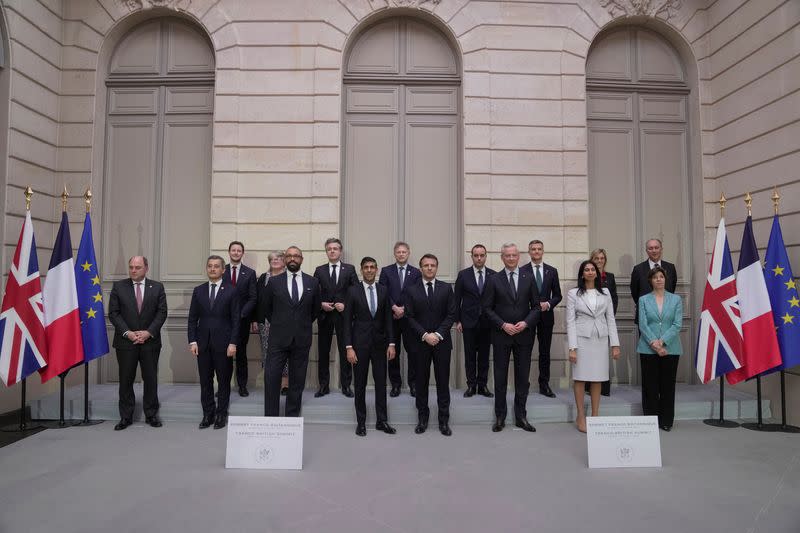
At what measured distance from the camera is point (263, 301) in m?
6.06

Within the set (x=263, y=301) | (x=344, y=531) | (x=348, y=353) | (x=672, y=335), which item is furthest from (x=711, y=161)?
(x=344, y=531)

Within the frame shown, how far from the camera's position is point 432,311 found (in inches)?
211

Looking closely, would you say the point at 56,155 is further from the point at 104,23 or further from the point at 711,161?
the point at 711,161

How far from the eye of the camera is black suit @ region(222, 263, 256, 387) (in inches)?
236

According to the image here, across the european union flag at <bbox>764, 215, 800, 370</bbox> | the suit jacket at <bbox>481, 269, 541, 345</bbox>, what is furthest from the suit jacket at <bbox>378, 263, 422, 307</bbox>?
the european union flag at <bbox>764, 215, 800, 370</bbox>

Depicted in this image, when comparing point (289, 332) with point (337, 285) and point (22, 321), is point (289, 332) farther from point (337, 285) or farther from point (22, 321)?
point (22, 321)

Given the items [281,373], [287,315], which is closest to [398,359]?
[281,373]

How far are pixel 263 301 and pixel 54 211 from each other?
3769 millimetres

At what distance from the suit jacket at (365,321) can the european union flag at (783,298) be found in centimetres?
452

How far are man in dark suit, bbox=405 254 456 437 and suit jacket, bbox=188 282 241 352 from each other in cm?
200

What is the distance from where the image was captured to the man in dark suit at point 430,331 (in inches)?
209

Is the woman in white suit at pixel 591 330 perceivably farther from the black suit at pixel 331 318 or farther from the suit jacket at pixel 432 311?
the black suit at pixel 331 318

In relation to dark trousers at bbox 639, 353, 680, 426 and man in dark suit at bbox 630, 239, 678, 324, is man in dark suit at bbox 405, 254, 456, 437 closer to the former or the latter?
dark trousers at bbox 639, 353, 680, 426

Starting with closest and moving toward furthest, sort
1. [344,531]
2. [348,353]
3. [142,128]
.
A: [344,531], [348,353], [142,128]
